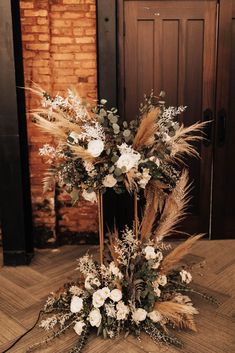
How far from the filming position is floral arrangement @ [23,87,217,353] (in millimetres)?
2156

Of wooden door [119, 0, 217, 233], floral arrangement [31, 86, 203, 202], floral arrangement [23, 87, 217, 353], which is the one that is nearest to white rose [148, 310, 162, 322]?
floral arrangement [23, 87, 217, 353]

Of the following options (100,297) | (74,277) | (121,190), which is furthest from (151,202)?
(74,277)

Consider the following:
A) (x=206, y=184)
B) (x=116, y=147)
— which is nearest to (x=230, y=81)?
(x=206, y=184)

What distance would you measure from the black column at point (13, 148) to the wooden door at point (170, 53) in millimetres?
909

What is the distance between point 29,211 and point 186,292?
1.50 meters

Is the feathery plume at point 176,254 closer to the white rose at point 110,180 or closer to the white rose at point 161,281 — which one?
the white rose at point 161,281

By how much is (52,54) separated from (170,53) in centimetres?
103

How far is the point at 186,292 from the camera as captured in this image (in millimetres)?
2830

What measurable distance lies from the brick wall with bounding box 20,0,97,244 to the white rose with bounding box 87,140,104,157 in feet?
5.00

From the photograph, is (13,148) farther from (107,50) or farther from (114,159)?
(114,159)

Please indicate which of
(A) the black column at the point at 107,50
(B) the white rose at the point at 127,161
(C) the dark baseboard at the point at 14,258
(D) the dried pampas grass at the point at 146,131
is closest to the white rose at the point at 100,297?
(B) the white rose at the point at 127,161

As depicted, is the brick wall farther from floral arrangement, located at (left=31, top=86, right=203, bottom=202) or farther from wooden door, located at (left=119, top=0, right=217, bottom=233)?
floral arrangement, located at (left=31, top=86, right=203, bottom=202)

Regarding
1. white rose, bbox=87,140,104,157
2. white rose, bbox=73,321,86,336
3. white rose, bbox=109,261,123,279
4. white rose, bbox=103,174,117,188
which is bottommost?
white rose, bbox=73,321,86,336

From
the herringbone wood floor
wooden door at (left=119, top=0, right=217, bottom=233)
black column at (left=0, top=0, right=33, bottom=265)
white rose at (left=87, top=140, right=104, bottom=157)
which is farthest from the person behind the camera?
wooden door at (left=119, top=0, right=217, bottom=233)
